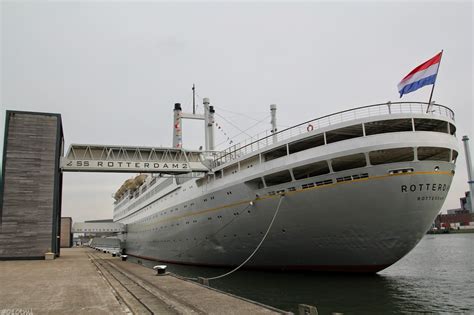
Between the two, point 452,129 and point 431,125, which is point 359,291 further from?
point 452,129

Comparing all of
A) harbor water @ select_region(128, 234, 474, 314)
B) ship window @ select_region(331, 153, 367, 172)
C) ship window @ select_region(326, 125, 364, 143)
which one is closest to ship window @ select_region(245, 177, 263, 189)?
ship window @ select_region(331, 153, 367, 172)

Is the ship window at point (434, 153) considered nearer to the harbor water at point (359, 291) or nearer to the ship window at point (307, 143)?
the ship window at point (307, 143)

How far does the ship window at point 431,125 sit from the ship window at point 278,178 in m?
6.63

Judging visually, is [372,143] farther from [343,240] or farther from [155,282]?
[155,282]

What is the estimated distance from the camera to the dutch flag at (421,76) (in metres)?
15.6

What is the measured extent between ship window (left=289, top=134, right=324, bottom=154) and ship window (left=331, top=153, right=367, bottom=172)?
1.44 m

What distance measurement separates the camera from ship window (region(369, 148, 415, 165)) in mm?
15659

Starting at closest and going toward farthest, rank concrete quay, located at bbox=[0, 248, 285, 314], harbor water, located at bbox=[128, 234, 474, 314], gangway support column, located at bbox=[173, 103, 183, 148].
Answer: concrete quay, located at bbox=[0, 248, 285, 314] → harbor water, located at bbox=[128, 234, 474, 314] → gangway support column, located at bbox=[173, 103, 183, 148]

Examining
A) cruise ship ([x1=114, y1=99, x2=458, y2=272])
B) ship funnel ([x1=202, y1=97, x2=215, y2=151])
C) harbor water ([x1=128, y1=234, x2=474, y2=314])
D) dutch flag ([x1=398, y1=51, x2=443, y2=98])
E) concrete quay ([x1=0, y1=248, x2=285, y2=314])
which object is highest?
ship funnel ([x1=202, y1=97, x2=215, y2=151])

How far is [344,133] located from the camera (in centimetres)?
1702

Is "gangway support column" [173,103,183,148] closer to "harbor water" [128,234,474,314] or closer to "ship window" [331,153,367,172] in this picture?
"harbor water" [128,234,474,314]

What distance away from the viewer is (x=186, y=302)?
9562mm

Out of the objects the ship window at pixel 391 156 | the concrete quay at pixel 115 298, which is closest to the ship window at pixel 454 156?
the ship window at pixel 391 156

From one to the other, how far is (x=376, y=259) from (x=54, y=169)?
74.0 ft
